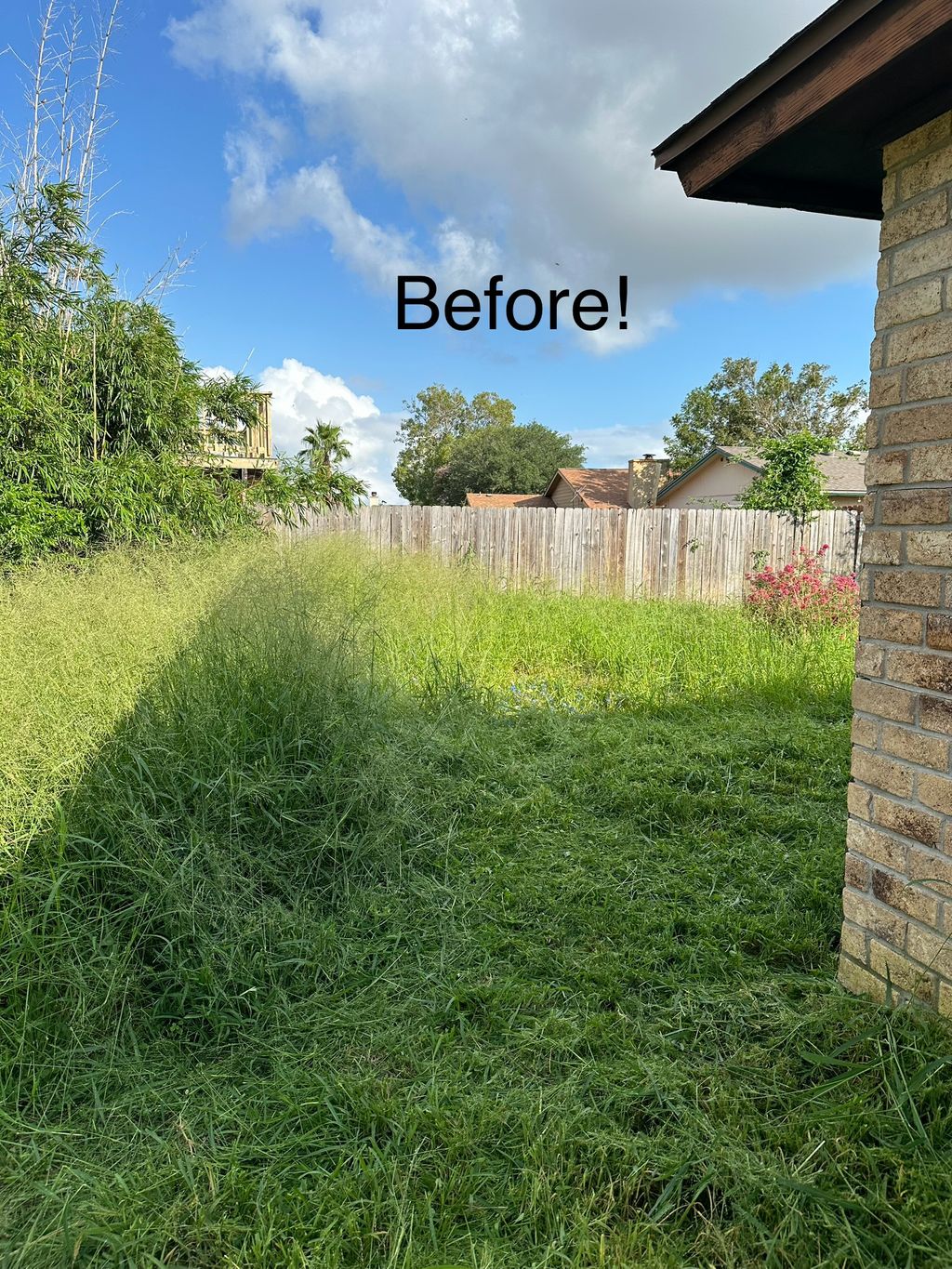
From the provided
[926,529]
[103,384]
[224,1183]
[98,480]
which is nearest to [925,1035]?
[926,529]

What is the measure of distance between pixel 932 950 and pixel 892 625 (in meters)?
0.78

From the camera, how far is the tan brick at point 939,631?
1717mm

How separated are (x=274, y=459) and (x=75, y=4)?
4895 millimetres

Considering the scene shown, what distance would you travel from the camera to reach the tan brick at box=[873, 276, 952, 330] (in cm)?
174

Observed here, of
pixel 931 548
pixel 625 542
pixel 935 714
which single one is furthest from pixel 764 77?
pixel 625 542

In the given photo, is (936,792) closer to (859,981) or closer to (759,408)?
(859,981)

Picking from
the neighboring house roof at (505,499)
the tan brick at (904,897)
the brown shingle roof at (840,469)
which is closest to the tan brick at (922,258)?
the tan brick at (904,897)

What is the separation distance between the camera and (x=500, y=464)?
3353 centimetres

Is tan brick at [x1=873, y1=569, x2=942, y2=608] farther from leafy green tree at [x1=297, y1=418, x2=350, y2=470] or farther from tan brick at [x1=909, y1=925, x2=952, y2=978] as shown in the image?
leafy green tree at [x1=297, y1=418, x2=350, y2=470]

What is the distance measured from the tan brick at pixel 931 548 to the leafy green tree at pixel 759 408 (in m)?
31.7

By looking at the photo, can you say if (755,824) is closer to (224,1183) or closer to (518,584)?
(224,1183)

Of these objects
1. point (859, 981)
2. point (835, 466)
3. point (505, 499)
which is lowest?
point (859, 981)

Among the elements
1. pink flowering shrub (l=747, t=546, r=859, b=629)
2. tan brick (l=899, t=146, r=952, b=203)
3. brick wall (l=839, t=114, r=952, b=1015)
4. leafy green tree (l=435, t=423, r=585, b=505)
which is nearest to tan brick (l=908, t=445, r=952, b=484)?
brick wall (l=839, t=114, r=952, b=1015)

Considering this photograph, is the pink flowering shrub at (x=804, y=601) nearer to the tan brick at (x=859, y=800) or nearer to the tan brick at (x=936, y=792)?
the tan brick at (x=859, y=800)
